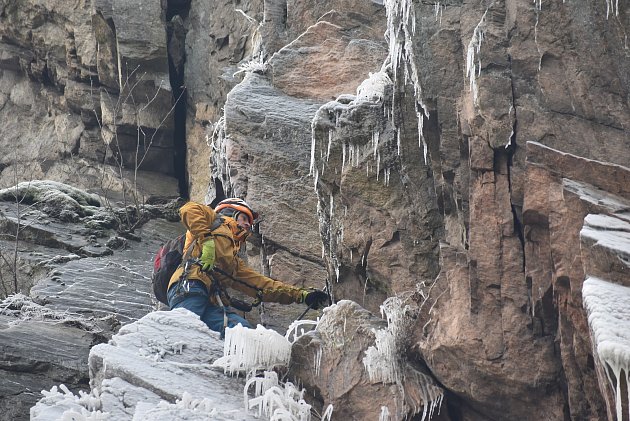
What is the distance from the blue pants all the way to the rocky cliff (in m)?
1.45

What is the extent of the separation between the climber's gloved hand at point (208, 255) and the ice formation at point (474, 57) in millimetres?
3588

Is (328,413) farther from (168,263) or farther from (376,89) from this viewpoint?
(376,89)

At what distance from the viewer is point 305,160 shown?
1331 cm

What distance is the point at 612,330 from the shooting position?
6.09 m

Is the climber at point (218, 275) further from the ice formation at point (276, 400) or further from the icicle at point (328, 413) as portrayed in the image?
the icicle at point (328, 413)

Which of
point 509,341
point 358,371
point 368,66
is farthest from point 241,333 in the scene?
point 368,66

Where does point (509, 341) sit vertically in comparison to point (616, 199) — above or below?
below

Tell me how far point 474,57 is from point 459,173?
117 centimetres

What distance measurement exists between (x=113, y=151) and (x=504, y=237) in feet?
45.6

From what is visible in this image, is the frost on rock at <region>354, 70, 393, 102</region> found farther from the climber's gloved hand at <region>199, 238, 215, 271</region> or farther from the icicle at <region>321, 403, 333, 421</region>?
the icicle at <region>321, 403, 333, 421</region>

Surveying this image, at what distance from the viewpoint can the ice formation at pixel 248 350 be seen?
30.2 feet

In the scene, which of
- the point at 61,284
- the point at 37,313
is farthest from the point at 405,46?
the point at 61,284

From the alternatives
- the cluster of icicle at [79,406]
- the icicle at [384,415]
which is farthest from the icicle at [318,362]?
the cluster of icicle at [79,406]

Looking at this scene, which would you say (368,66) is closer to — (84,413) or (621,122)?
(621,122)
